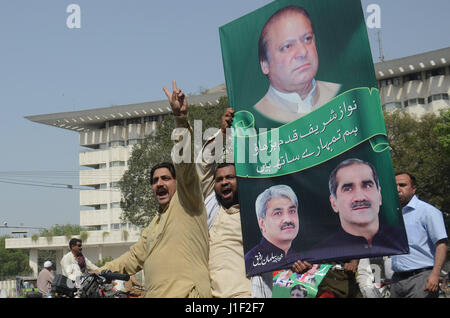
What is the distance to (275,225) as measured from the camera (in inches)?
187

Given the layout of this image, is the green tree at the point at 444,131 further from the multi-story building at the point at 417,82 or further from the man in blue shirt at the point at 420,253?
the man in blue shirt at the point at 420,253

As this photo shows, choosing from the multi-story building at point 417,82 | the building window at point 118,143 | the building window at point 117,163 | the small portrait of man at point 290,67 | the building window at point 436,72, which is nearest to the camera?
the small portrait of man at point 290,67

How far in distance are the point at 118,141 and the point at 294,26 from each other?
58.4 m

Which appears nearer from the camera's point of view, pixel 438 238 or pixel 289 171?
pixel 289 171

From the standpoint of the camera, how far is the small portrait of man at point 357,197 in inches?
170

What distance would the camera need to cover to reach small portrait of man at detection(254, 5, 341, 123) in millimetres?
4684

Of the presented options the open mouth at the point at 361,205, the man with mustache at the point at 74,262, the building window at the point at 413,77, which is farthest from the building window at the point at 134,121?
the open mouth at the point at 361,205

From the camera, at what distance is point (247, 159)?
16.1ft

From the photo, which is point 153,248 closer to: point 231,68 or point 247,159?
point 247,159

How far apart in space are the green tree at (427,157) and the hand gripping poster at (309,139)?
23.7 metres

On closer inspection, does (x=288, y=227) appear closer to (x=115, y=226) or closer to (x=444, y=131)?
(x=444, y=131)
